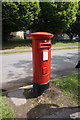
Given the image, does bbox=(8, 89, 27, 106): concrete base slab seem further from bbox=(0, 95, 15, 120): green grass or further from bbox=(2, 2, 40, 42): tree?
bbox=(2, 2, 40, 42): tree

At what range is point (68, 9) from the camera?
15.7 m

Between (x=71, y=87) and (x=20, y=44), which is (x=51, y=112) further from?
(x=20, y=44)

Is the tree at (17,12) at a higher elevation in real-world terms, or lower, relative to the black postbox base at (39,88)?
higher

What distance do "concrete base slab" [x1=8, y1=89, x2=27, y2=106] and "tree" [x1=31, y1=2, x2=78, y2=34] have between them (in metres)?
13.9

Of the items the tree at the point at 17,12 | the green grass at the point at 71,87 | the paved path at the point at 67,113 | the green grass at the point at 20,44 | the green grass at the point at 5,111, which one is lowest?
the paved path at the point at 67,113

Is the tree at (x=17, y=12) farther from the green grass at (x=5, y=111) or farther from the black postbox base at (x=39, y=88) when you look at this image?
the green grass at (x=5, y=111)

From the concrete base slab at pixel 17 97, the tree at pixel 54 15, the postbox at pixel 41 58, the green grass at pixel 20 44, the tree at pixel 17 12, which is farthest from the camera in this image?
the tree at pixel 54 15

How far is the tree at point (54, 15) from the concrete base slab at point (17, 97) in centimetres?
1386

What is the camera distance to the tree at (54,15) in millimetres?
15086

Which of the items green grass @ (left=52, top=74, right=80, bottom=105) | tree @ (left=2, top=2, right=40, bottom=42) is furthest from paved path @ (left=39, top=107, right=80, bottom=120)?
tree @ (left=2, top=2, right=40, bottom=42)

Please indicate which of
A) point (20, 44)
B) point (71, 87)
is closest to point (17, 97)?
point (71, 87)

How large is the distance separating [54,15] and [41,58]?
13.7m

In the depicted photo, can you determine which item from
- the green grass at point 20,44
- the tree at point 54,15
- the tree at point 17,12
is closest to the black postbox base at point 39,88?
the tree at point 17,12

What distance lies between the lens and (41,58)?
2.92 metres
